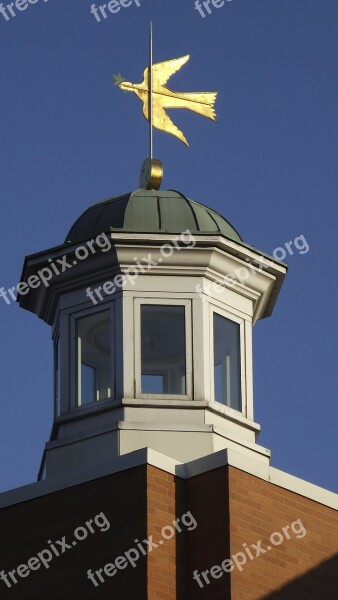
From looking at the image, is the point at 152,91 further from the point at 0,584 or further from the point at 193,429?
the point at 0,584

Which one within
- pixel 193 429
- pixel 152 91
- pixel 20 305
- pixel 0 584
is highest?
pixel 152 91

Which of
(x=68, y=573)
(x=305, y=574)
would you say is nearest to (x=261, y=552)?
(x=305, y=574)

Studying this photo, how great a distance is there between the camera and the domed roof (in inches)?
1021

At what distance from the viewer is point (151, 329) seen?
2558 centimetres

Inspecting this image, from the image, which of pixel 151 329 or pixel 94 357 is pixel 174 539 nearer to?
pixel 151 329

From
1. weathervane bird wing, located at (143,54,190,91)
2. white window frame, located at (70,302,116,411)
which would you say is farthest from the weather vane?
white window frame, located at (70,302,116,411)

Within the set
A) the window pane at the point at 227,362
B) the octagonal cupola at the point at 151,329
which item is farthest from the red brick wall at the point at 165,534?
the window pane at the point at 227,362

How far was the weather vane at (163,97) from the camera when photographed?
1078 inches

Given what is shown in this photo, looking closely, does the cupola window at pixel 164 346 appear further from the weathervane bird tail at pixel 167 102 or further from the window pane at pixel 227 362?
the weathervane bird tail at pixel 167 102

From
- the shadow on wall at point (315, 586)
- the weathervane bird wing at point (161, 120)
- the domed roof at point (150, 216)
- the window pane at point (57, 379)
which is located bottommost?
the shadow on wall at point (315, 586)

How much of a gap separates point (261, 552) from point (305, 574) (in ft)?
2.39

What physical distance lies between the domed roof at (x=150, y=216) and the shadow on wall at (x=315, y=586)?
4656 millimetres

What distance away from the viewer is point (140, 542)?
22.8 metres

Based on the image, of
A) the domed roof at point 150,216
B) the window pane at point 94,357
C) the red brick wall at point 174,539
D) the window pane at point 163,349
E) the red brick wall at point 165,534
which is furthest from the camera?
the domed roof at point 150,216
